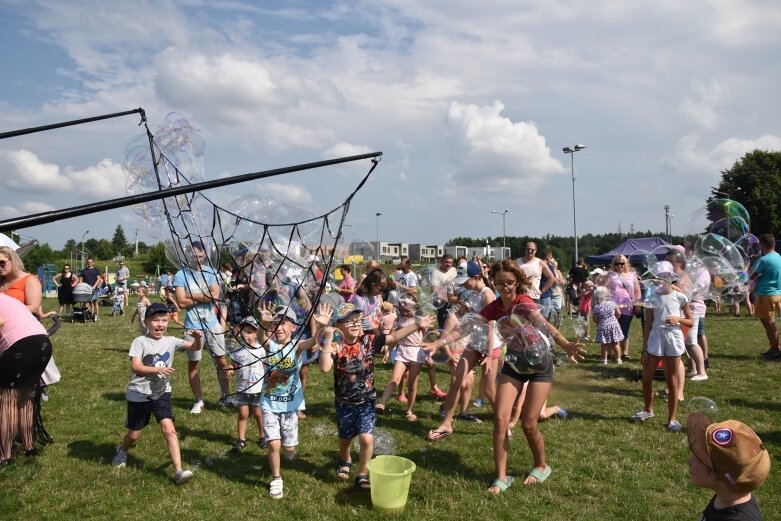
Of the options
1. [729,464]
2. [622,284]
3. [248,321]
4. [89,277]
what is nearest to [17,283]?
[248,321]

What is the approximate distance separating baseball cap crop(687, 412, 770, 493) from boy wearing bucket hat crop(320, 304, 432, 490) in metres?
2.58

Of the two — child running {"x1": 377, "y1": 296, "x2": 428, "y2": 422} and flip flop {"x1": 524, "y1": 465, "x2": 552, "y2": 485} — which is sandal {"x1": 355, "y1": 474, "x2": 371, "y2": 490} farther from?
child running {"x1": 377, "y1": 296, "x2": 428, "y2": 422}

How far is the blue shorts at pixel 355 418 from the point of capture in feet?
14.9

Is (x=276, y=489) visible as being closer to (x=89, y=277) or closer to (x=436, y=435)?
(x=436, y=435)

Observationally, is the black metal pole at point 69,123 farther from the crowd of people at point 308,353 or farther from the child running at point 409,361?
the child running at point 409,361

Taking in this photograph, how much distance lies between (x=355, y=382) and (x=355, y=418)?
0.30 m

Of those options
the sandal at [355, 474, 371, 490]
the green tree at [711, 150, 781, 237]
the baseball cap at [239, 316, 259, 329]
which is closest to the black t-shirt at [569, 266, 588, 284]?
the sandal at [355, 474, 371, 490]

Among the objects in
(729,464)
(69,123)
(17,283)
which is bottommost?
(729,464)

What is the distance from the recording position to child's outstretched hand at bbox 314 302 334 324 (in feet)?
13.2

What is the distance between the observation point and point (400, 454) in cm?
527

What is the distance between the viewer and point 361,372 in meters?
4.62

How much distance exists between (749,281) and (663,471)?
5653 millimetres

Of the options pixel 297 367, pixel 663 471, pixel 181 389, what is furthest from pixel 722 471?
pixel 181 389

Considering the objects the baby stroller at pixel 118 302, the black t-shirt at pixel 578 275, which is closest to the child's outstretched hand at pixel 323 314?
the black t-shirt at pixel 578 275
